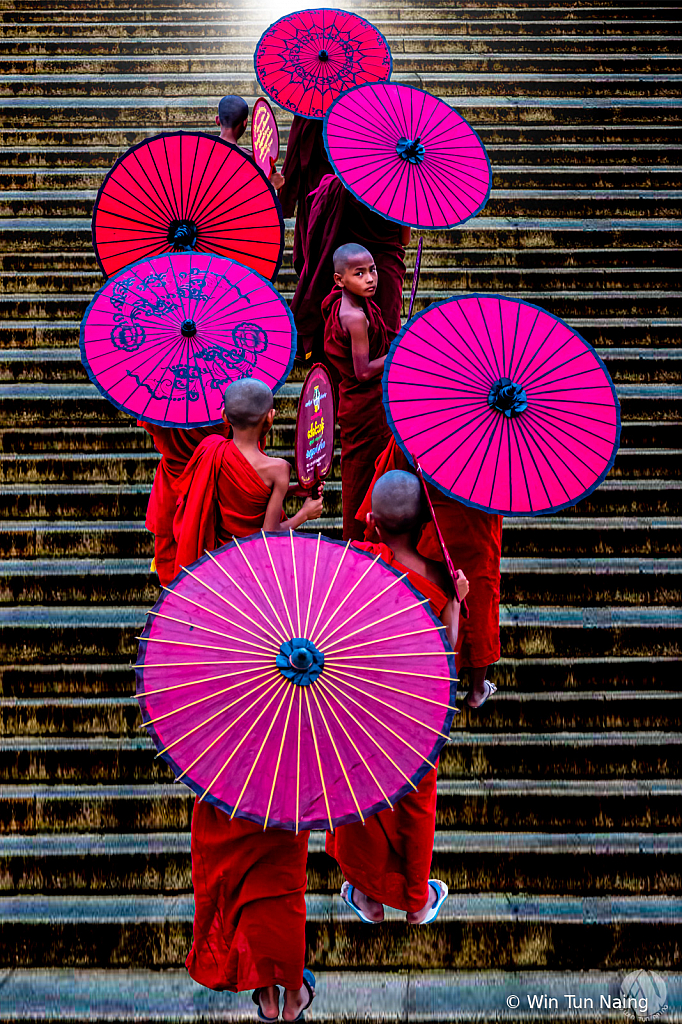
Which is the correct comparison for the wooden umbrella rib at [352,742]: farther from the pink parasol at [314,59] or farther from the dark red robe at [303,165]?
the pink parasol at [314,59]

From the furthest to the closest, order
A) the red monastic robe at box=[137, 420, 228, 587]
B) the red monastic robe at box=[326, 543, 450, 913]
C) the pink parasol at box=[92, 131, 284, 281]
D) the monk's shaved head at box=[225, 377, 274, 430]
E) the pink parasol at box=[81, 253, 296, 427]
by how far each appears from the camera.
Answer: the pink parasol at box=[92, 131, 284, 281]
the red monastic robe at box=[137, 420, 228, 587]
the pink parasol at box=[81, 253, 296, 427]
the monk's shaved head at box=[225, 377, 274, 430]
the red monastic robe at box=[326, 543, 450, 913]

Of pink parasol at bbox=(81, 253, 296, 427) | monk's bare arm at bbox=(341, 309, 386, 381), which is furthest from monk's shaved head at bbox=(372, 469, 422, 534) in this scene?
monk's bare arm at bbox=(341, 309, 386, 381)

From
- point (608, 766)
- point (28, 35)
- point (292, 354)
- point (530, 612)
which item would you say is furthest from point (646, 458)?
point (28, 35)

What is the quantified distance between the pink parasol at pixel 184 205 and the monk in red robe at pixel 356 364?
49cm

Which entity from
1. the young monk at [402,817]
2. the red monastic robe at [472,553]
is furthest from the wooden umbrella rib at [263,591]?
the red monastic robe at [472,553]

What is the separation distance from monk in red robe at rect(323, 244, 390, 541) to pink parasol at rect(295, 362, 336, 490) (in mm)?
667

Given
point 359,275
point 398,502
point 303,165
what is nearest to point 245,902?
point 398,502

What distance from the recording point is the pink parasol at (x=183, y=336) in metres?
3.44

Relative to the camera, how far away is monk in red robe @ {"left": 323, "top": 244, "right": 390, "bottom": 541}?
4.03 m

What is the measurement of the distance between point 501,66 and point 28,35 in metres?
4.52

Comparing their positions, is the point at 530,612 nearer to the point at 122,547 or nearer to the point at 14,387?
the point at 122,547

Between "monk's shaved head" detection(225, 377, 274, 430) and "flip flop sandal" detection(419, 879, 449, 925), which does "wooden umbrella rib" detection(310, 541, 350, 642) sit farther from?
"flip flop sandal" detection(419, 879, 449, 925)

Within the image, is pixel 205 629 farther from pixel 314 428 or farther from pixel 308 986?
pixel 308 986

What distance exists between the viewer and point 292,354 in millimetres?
3660
